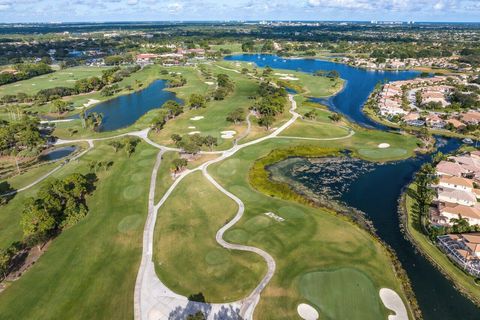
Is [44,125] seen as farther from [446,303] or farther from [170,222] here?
[446,303]

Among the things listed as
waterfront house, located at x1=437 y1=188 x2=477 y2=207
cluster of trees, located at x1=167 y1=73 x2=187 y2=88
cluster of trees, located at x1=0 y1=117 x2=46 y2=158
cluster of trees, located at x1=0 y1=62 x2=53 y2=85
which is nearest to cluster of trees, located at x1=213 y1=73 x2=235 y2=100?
cluster of trees, located at x1=167 y1=73 x2=187 y2=88

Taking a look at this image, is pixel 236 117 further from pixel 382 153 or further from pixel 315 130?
pixel 382 153

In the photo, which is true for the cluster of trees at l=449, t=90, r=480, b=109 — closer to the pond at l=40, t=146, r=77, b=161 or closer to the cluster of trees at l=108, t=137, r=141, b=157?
the cluster of trees at l=108, t=137, r=141, b=157

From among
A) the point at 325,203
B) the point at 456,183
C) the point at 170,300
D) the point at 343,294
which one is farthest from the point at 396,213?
the point at 170,300

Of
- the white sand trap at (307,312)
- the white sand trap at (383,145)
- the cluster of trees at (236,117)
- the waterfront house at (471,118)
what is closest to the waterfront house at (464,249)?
the white sand trap at (307,312)

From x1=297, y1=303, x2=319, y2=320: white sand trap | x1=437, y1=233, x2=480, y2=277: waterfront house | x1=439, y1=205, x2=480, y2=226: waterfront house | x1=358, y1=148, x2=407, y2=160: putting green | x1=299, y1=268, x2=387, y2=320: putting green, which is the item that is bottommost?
x1=297, y1=303, x2=319, y2=320: white sand trap

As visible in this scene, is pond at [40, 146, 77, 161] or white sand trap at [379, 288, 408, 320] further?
pond at [40, 146, 77, 161]
